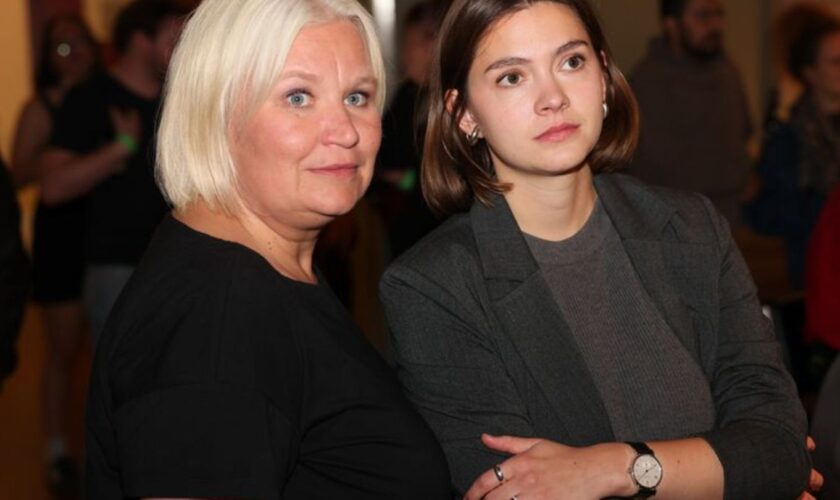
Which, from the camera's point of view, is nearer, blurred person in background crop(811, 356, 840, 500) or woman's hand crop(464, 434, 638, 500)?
woman's hand crop(464, 434, 638, 500)

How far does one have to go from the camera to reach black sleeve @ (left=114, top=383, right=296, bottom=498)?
1.67 m

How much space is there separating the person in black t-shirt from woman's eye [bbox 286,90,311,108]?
272 centimetres

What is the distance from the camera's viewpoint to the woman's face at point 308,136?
1.93 m

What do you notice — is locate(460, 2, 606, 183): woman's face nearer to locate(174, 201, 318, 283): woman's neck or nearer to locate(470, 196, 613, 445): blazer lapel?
locate(470, 196, 613, 445): blazer lapel

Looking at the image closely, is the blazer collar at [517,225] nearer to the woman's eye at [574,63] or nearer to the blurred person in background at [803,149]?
the woman's eye at [574,63]

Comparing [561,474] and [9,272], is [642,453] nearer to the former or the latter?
[561,474]

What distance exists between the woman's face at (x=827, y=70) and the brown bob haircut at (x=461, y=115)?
10.5 feet

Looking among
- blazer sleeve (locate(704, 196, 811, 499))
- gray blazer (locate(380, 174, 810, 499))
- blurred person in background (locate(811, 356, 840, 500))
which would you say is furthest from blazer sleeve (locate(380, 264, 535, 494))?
blurred person in background (locate(811, 356, 840, 500))

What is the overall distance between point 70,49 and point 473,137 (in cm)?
413

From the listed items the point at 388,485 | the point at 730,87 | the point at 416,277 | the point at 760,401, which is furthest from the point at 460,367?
the point at 730,87

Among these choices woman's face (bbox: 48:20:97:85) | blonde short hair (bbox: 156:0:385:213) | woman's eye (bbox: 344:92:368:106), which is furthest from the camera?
woman's face (bbox: 48:20:97:85)

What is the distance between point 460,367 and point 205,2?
725mm

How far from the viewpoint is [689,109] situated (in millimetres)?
5355

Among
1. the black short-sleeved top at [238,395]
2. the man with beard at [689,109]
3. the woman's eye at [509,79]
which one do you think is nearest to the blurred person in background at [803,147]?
the man with beard at [689,109]
